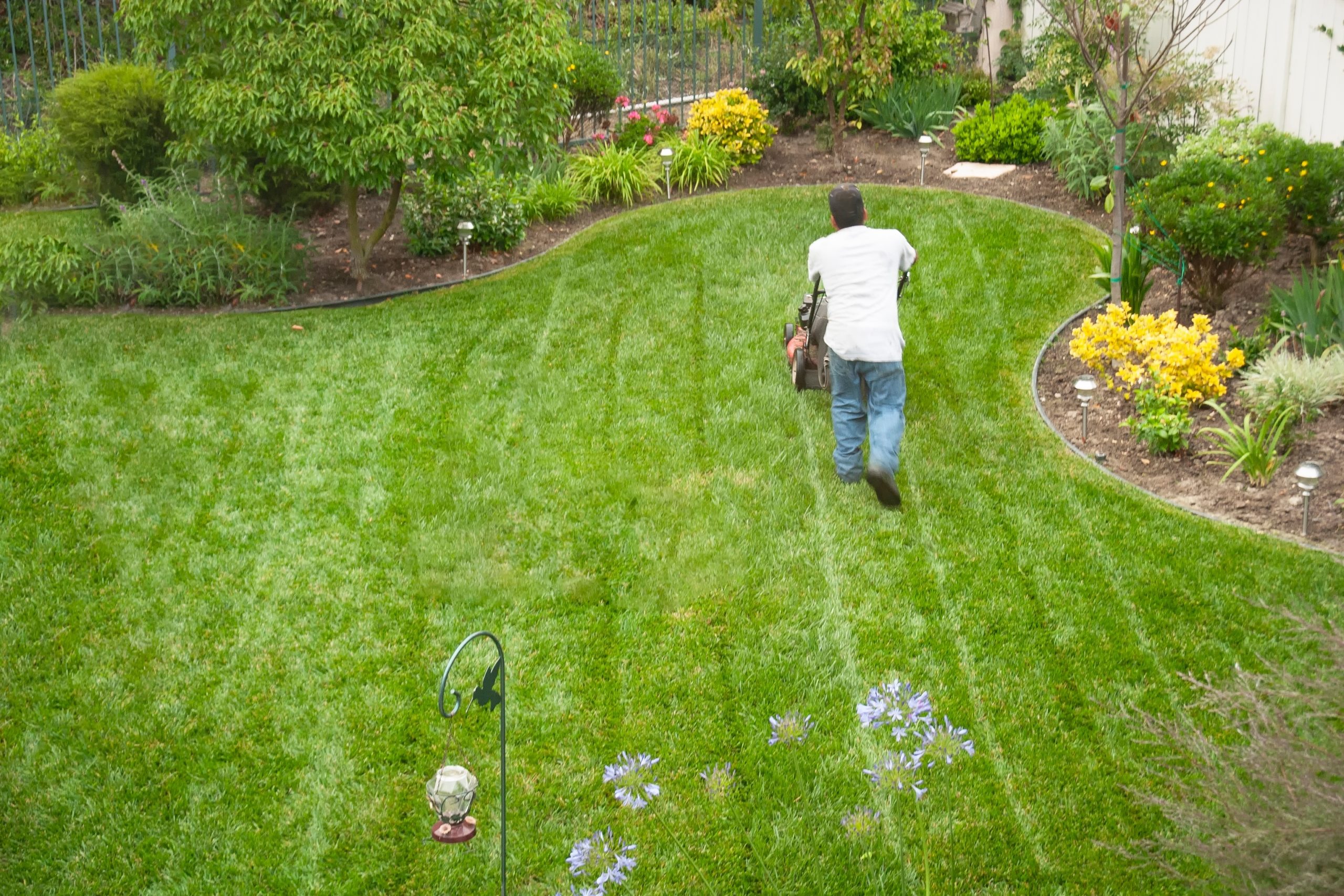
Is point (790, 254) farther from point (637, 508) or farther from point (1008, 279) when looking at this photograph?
point (637, 508)

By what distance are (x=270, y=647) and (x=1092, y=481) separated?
4.27 m

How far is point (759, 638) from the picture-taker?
545cm

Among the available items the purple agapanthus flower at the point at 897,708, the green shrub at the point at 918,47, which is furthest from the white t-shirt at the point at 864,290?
the green shrub at the point at 918,47

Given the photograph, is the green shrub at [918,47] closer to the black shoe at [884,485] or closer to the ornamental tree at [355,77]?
the ornamental tree at [355,77]

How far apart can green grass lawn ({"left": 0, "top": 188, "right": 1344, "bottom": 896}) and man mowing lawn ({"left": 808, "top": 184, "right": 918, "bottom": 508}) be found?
1.30ft

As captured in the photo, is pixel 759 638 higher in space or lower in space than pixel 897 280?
lower

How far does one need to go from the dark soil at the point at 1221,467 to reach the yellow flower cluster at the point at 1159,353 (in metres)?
0.23

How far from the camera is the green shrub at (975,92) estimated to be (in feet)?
43.7

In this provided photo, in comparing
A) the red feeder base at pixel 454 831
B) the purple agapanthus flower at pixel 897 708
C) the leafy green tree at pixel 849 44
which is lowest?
the red feeder base at pixel 454 831

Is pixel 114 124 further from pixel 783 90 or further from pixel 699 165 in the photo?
pixel 783 90

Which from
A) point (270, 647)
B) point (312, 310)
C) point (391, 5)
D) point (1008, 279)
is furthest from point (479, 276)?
point (270, 647)

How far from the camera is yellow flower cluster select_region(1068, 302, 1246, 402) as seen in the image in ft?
23.0

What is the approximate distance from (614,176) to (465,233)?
260cm

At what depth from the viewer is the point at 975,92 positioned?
13336 millimetres
